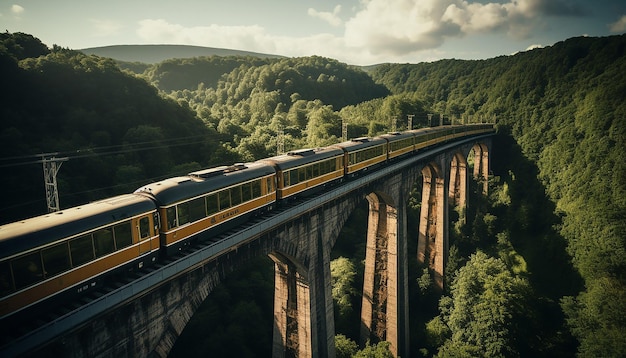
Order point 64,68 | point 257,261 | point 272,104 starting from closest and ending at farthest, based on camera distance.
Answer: point 257,261
point 64,68
point 272,104

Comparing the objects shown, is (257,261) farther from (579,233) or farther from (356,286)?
(579,233)

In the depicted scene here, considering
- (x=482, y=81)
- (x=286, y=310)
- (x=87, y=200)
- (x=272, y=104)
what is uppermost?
(x=482, y=81)

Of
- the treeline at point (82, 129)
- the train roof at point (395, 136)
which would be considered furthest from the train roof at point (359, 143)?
the treeline at point (82, 129)

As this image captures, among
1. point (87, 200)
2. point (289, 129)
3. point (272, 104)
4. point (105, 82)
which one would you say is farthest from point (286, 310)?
point (272, 104)

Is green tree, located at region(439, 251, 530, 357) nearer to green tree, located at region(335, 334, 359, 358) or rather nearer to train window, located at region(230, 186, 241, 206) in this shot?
green tree, located at region(335, 334, 359, 358)

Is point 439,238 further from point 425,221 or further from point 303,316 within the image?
point 303,316

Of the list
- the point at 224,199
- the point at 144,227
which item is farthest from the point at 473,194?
the point at 144,227
